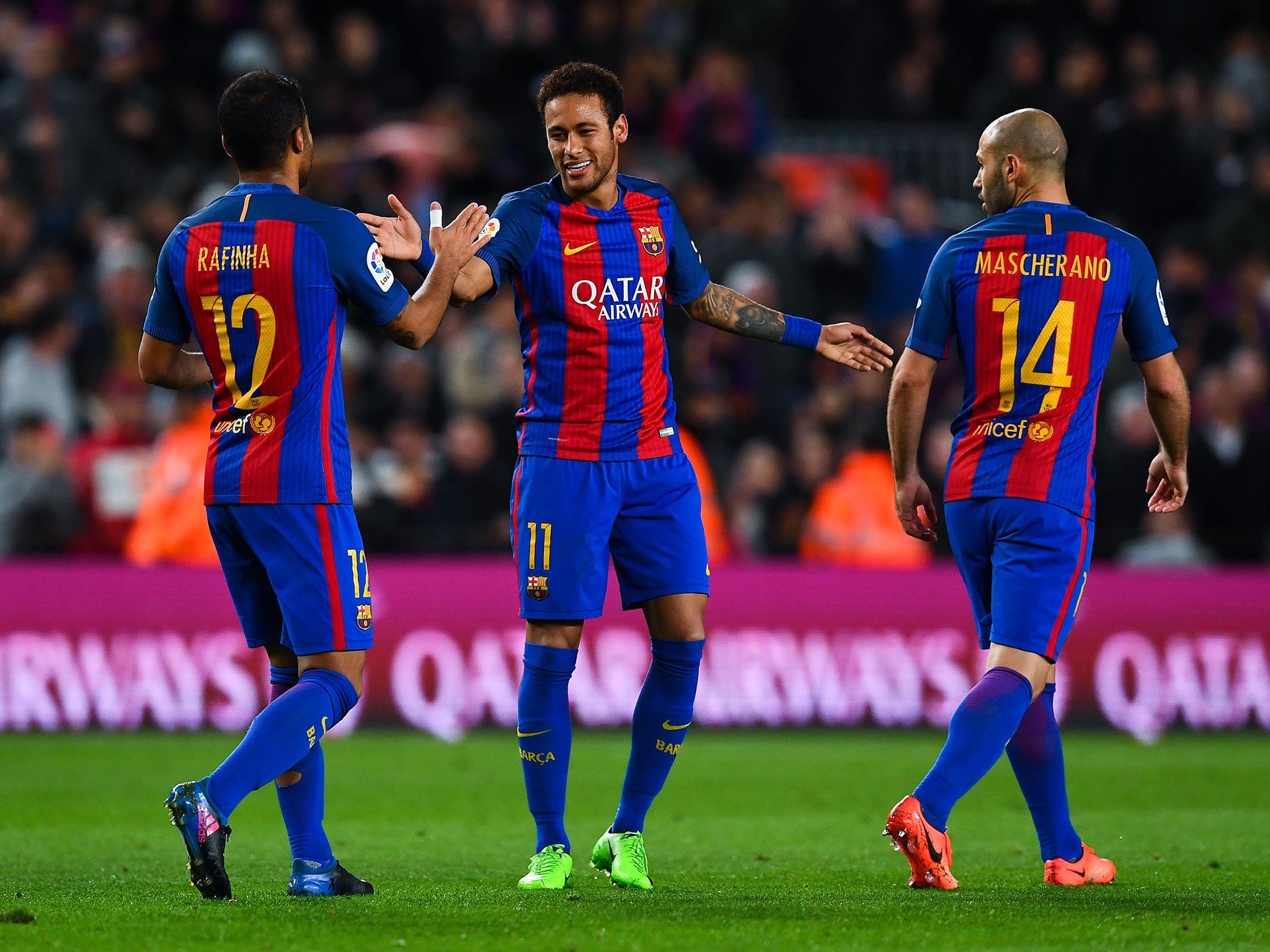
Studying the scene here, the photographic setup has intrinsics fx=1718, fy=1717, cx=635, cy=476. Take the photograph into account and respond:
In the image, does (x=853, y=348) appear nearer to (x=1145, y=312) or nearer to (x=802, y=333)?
(x=802, y=333)

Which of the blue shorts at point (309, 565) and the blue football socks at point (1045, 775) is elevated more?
the blue shorts at point (309, 565)

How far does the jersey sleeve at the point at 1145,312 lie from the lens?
5742 mm

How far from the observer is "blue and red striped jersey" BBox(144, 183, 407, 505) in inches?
207

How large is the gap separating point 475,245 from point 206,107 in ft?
34.2

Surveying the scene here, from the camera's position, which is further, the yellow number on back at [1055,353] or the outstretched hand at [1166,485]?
the outstretched hand at [1166,485]

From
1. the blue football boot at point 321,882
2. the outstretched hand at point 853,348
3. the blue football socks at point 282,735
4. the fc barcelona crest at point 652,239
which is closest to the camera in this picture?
the blue football socks at point 282,735

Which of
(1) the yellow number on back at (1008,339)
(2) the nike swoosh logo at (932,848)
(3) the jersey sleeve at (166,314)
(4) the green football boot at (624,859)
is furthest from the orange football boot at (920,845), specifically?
(3) the jersey sleeve at (166,314)

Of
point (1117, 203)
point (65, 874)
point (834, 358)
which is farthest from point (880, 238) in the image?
point (65, 874)

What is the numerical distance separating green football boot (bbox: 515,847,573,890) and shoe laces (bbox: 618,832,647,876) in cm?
20

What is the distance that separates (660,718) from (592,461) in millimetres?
933

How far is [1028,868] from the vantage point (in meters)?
6.18

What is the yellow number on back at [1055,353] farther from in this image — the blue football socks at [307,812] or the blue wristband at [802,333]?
the blue football socks at [307,812]

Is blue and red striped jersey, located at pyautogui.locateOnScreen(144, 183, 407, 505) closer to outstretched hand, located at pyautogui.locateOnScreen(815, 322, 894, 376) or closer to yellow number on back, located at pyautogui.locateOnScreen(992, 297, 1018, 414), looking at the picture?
outstretched hand, located at pyautogui.locateOnScreen(815, 322, 894, 376)

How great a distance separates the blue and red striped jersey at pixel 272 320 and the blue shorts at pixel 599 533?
751mm
